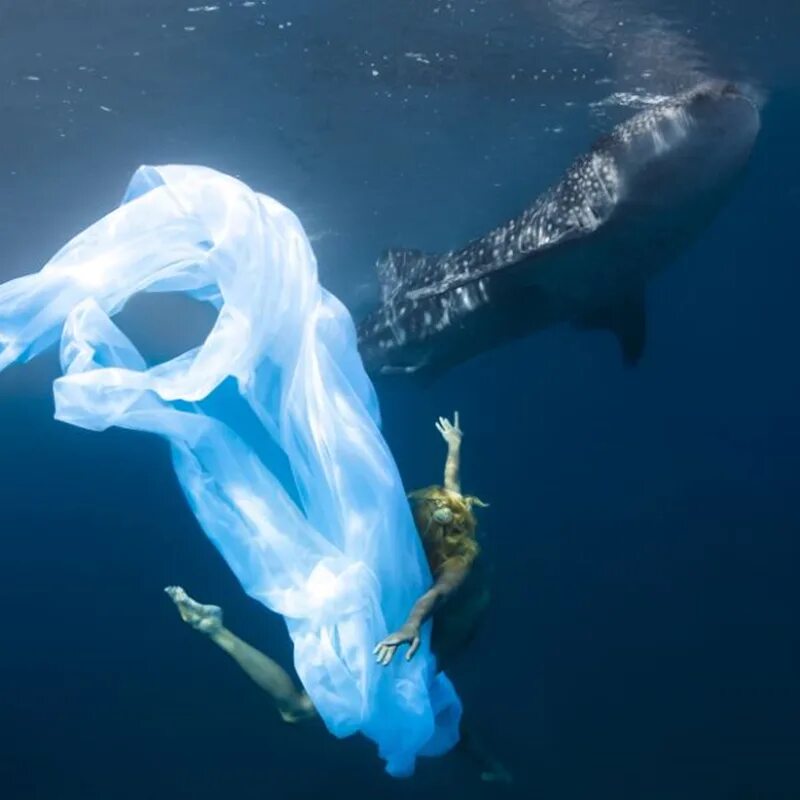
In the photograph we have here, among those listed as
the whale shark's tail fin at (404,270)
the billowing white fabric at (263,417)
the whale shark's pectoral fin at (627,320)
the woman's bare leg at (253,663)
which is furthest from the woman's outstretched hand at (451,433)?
the whale shark's pectoral fin at (627,320)

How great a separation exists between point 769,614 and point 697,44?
24183mm

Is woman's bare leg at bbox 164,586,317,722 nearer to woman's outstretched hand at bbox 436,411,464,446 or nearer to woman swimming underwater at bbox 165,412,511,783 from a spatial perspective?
woman swimming underwater at bbox 165,412,511,783

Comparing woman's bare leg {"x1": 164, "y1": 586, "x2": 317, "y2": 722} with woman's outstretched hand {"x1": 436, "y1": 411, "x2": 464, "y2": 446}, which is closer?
woman's bare leg {"x1": 164, "y1": 586, "x2": 317, "y2": 722}

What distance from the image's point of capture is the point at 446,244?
20.8 metres

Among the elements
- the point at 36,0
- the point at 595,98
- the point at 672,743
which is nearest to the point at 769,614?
the point at 672,743

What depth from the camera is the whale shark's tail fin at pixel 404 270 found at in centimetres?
1261

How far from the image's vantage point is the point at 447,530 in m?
6.25

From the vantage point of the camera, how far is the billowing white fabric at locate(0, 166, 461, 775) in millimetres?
5277

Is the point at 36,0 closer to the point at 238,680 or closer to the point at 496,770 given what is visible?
the point at 496,770

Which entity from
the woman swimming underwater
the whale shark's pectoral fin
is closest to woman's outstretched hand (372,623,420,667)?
the woman swimming underwater

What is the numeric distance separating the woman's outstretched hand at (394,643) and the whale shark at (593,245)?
622 cm

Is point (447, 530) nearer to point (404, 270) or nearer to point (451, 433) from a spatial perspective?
point (451, 433)

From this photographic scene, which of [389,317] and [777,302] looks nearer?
[389,317]

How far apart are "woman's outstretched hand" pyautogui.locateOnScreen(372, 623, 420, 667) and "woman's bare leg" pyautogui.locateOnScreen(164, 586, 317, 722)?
91cm
